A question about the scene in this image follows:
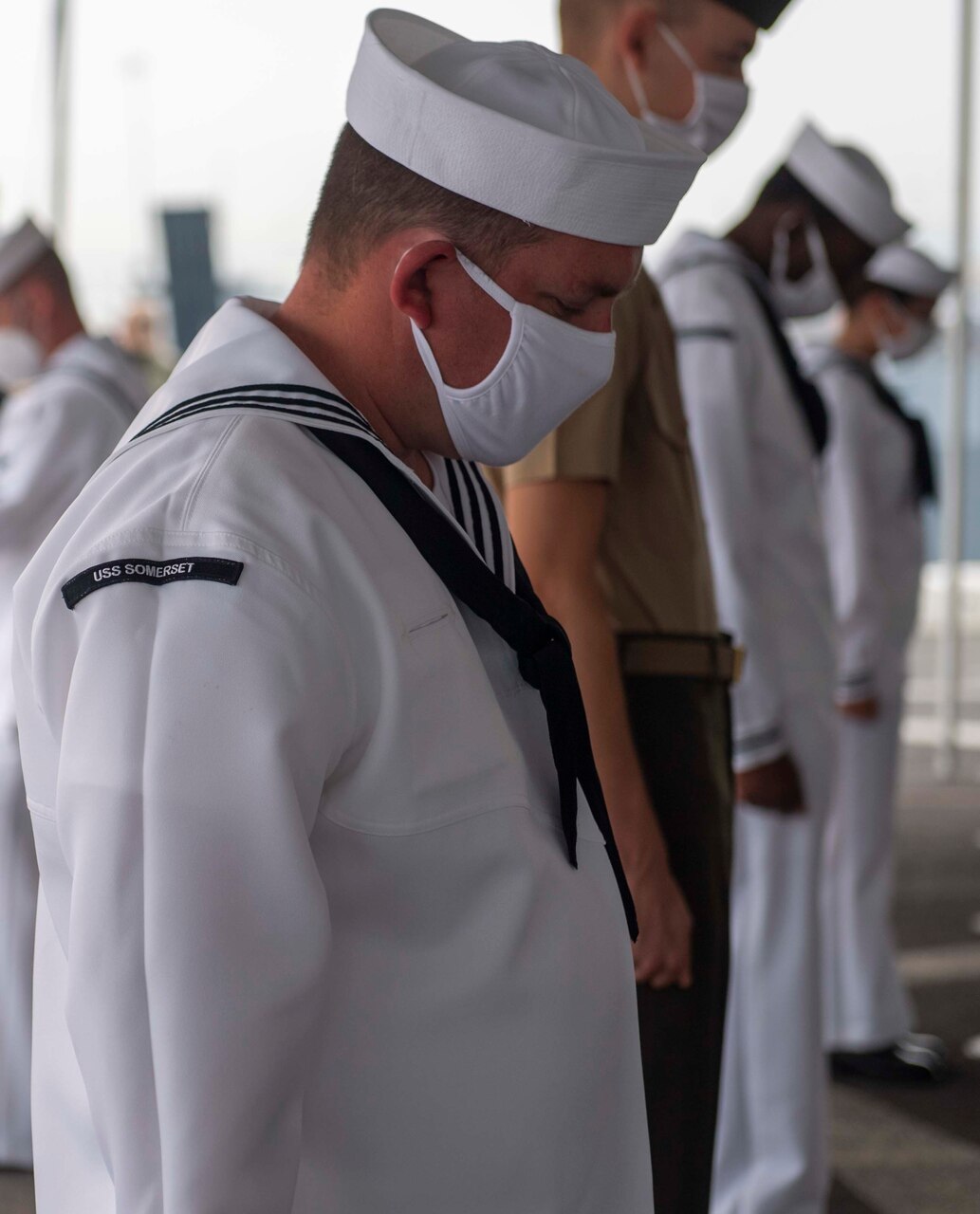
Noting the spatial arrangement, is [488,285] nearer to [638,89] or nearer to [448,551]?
[448,551]

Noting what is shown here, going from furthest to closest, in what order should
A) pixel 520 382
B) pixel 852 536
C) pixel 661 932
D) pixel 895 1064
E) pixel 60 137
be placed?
pixel 60 137 < pixel 852 536 < pixel 895 1064 < pixel 661 932 < pixel 520 382

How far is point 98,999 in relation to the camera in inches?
31.7

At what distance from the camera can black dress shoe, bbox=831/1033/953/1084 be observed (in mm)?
3342

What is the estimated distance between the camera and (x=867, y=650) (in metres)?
3.55

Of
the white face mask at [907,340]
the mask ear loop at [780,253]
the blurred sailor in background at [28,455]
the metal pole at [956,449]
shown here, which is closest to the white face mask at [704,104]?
the mask ear loop at [780,253]

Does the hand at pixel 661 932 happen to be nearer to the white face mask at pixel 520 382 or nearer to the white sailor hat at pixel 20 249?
the white face mask at pixel 520 382

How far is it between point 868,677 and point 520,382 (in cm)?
270

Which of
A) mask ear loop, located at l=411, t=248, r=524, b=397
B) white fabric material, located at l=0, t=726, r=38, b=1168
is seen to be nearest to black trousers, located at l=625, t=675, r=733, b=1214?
mask ear loop, located at l=411, t=248, r=524, b=397

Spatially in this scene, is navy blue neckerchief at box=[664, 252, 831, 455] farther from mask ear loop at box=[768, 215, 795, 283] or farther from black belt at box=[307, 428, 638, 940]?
black belt at box=[307, 428, 638, 940]

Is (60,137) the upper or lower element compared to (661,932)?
upper

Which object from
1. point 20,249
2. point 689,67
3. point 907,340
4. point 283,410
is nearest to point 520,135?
point 283,410

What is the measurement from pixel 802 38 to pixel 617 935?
6991mm

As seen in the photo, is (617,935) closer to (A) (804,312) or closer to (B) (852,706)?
(A) (804,312)

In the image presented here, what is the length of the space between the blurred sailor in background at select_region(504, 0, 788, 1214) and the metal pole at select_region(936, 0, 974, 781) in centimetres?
480
